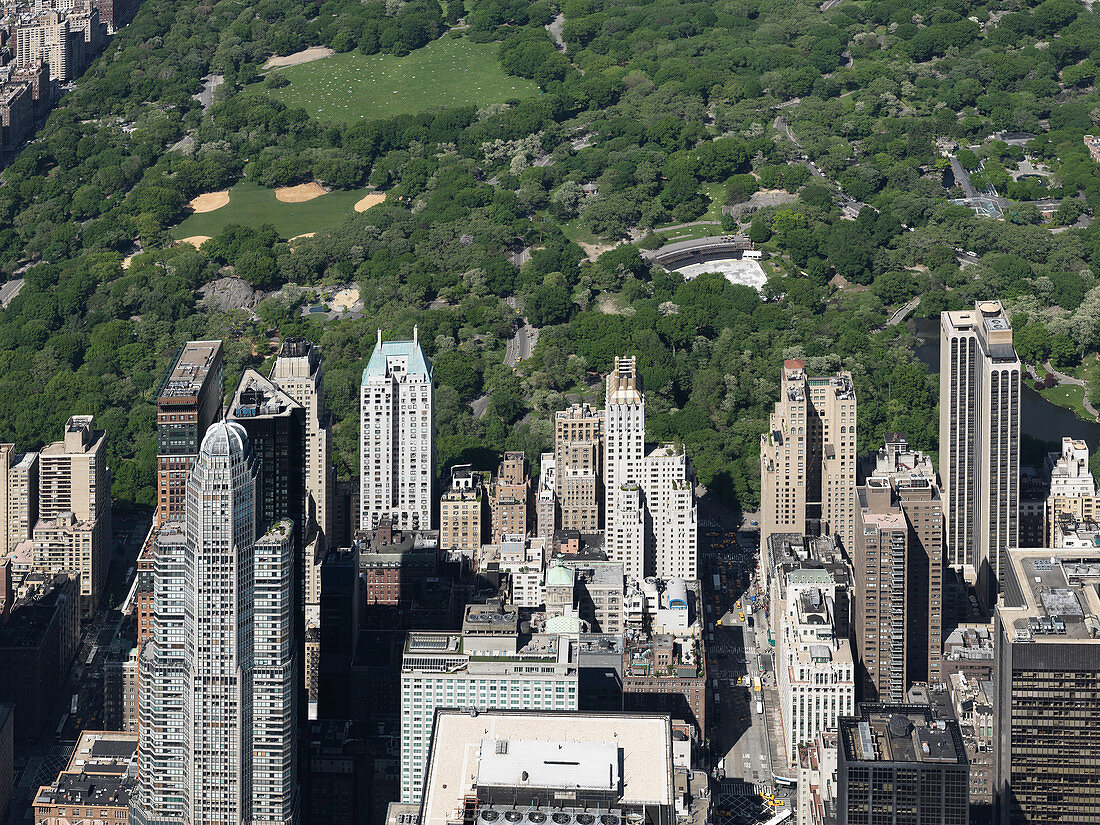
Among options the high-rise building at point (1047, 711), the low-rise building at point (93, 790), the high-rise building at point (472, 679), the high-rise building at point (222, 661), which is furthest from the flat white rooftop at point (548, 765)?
the low-rise building at point (93, 790)

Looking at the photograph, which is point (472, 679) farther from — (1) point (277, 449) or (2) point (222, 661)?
(1) point (277, 449)

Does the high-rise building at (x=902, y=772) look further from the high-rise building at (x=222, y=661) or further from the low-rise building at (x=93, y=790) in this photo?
the low-rise building at (x=93, y=790)

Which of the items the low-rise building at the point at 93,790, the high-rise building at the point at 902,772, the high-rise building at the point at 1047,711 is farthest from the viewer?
the low-rise building at the point at 93,790

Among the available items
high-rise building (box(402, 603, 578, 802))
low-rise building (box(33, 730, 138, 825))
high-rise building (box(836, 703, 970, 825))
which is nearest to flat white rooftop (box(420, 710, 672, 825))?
high-rise building (box(836, 703, 970, 825))

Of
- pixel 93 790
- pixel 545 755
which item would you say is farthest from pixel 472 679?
pixel 545 755

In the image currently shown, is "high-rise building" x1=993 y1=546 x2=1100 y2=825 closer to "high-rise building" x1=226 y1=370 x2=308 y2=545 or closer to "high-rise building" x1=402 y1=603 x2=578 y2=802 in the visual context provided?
"high-rise building" x1=402 y1=603 x2=578 y2=802

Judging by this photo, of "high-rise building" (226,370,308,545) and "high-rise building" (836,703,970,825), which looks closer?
"high-rise building" (836,703,970,825)

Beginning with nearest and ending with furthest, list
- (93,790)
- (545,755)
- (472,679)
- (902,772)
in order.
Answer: (545,755)
(902,772)
(472,679)
(93,790)
